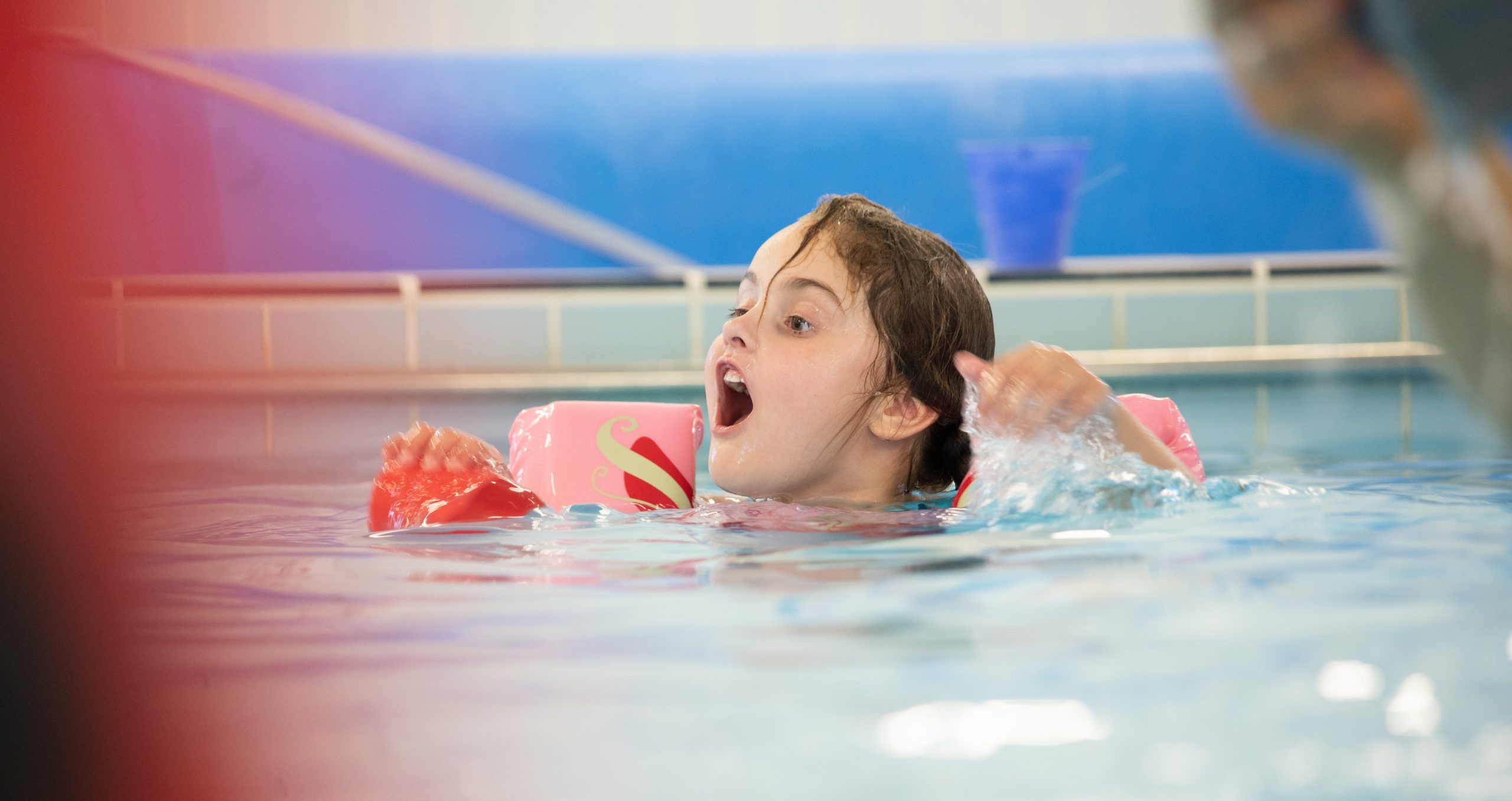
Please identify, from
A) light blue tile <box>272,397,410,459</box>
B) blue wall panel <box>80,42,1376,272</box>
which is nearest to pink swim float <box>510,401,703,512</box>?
light blue tile <box>272,397,410,459</box>

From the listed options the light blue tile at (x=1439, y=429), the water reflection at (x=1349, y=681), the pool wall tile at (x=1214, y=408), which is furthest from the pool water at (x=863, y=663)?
the pool wall tile at (x=1214, y=408)

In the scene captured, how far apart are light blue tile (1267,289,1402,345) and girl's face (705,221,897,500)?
3028mm

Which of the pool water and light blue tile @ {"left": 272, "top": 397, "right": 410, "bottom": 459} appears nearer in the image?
the pool water

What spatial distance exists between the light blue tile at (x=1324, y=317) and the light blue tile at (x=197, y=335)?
131 inches

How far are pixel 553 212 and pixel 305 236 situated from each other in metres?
0.98

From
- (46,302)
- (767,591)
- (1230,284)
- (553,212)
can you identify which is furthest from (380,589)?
(553,212)

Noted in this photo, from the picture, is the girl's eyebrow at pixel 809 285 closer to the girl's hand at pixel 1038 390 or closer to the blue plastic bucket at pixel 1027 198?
the girl's hand at pixel 1038 390

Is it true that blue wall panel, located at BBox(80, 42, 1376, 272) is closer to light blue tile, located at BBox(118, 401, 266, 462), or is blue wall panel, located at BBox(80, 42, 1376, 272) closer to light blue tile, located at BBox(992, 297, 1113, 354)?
light blue tile, located at BBox(992, 297, 1113, 354)

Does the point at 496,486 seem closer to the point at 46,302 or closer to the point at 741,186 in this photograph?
the point at 46,302

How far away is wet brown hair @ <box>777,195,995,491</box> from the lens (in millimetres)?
1896

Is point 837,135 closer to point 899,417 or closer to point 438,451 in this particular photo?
point 899,417

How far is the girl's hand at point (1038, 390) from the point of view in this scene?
1.69 metres

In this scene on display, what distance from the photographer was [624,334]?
4453 mm

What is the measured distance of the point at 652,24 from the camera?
19.1 ft
